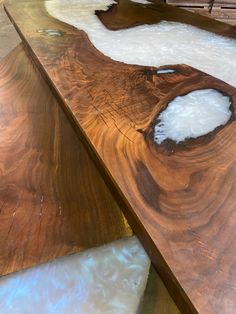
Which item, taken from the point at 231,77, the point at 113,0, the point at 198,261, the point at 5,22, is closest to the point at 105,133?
the point at 198,261

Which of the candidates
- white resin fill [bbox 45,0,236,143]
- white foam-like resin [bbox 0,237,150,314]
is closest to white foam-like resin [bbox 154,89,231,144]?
white resin fill [bbox 45,0,236,143]

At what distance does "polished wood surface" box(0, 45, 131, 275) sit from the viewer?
66 centimetres

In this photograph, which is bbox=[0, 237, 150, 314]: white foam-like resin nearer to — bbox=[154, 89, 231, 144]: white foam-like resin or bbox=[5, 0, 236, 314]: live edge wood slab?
bbox=[5, 0, 236, 314]: live edge wood slab

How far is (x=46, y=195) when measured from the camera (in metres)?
0.78

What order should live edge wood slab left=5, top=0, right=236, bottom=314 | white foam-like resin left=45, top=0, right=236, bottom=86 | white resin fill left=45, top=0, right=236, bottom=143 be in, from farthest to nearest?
white foam-like resin left=45, top=0, right=236, bottom=86 < white resin fill left=45, top=0, right=236, bottom=143 < live edge wood slab left=5, top=0, right=236, bottom=314

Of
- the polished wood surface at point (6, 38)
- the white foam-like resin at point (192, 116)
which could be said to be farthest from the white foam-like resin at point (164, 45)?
the polished wood surface at point (6, 38)

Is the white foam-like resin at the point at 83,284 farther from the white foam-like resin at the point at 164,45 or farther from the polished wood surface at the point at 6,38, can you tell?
the polished wood surface at the point at 6,38

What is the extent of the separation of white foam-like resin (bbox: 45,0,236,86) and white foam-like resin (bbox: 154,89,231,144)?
130 mm

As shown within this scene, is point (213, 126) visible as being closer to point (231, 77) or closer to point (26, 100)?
point (231, 77)

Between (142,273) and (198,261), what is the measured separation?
247mm

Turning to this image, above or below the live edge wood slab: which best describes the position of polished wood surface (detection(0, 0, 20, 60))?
below

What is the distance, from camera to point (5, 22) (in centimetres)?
294

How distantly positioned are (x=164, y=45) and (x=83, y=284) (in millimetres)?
893

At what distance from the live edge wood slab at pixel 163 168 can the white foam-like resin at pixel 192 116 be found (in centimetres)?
2
